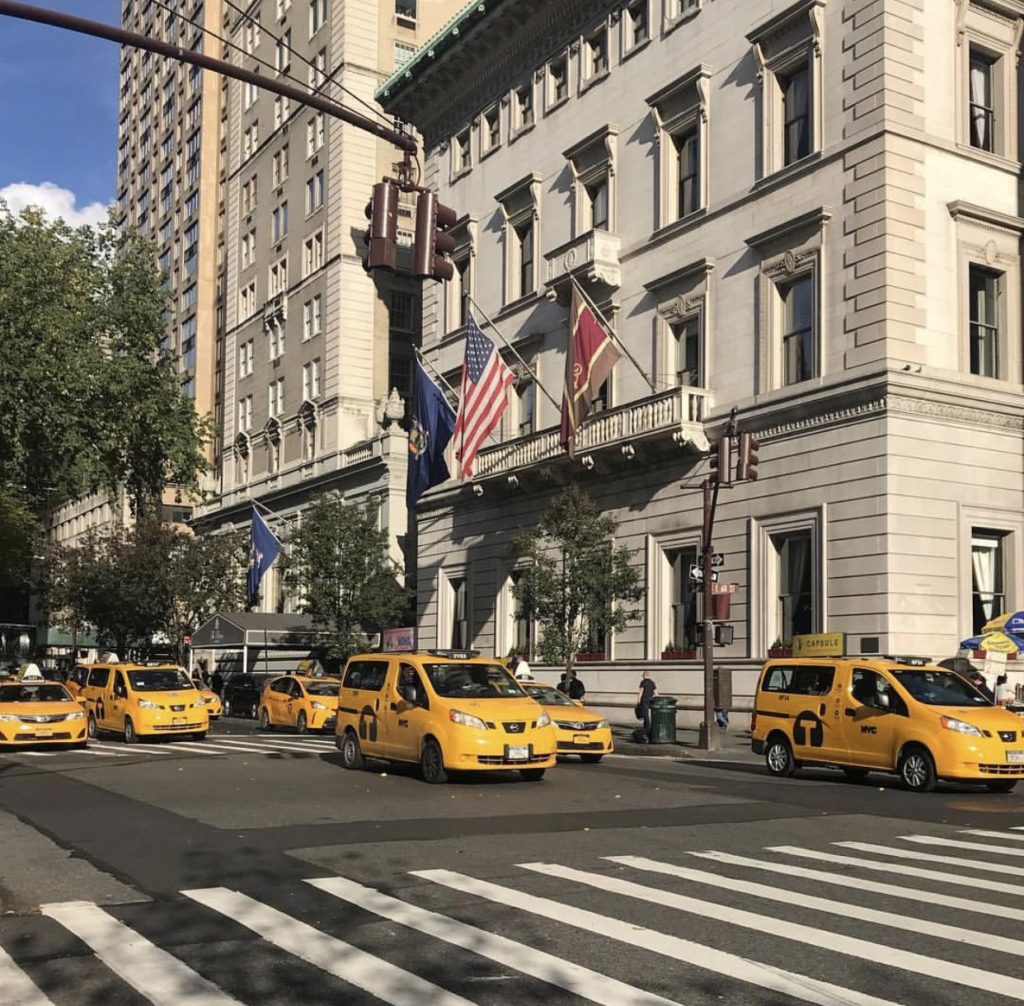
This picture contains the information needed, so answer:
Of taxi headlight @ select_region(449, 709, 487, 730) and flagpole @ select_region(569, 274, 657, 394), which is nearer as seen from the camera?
taxi headlight @ select_region(449, 709, 487, 730)

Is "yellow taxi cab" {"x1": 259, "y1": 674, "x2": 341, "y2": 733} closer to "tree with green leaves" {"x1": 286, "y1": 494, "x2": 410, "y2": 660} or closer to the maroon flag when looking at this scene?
the maroon flag

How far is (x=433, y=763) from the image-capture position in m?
17.6

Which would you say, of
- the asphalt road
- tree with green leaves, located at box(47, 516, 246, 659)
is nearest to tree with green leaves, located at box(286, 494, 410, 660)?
tree with green leaves, located at box(47, 516, 246, 659)

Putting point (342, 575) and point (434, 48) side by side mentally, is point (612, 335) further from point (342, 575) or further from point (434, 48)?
point (434, 48)

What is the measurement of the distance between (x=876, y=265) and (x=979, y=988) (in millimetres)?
24247

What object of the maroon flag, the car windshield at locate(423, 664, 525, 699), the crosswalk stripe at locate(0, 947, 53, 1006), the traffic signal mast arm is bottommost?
the crosswalk stripe at locate(0, 947, 53, 1006)

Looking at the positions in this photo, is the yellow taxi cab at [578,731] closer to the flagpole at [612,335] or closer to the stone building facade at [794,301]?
the stone building facade at [794,301]

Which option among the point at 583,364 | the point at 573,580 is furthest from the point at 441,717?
the point at 583,364

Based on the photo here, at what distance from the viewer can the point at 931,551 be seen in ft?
93.2

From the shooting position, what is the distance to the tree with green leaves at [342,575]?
46250 millimetres

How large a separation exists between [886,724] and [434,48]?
113 ft

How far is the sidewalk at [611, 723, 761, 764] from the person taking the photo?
24688 mm

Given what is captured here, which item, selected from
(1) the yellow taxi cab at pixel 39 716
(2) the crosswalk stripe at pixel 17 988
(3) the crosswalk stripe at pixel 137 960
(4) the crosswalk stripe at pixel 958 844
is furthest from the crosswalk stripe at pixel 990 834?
(1) the yellow taxi cab at pixel 39 716

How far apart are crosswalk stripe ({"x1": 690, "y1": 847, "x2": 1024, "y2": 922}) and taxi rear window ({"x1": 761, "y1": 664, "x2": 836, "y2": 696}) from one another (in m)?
8.53
